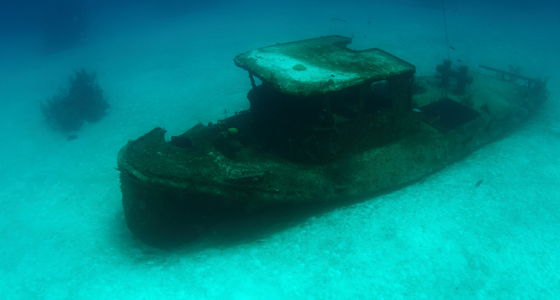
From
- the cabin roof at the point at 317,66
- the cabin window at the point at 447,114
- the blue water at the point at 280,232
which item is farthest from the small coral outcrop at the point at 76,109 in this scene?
the cabin window at the point at 447,114

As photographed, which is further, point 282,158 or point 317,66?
point 282,158

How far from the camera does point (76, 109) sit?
1431 cm

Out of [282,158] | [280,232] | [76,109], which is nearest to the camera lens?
[280,232]

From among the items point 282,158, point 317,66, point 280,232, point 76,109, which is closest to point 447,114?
point 317,66

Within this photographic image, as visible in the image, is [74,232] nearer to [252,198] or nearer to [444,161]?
[252,198]

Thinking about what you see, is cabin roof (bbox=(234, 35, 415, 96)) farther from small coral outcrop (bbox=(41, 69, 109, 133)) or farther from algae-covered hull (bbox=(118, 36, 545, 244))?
small coral outcrop (bbox=(41, 69, 109, 133))

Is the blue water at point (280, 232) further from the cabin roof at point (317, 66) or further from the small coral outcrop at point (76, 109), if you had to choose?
the cabin roof at point (317, 66)

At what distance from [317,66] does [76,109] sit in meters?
12.4

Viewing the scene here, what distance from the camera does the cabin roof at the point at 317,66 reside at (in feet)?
18.1

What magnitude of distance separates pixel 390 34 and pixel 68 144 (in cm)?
1930

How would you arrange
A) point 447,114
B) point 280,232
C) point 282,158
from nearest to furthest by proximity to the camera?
point 280,232
point 282,158
point 447,114

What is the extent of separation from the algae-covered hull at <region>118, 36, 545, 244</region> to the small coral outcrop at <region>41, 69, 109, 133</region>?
944 cm

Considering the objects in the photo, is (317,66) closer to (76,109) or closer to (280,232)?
(280,232)

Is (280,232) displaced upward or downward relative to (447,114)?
downward
